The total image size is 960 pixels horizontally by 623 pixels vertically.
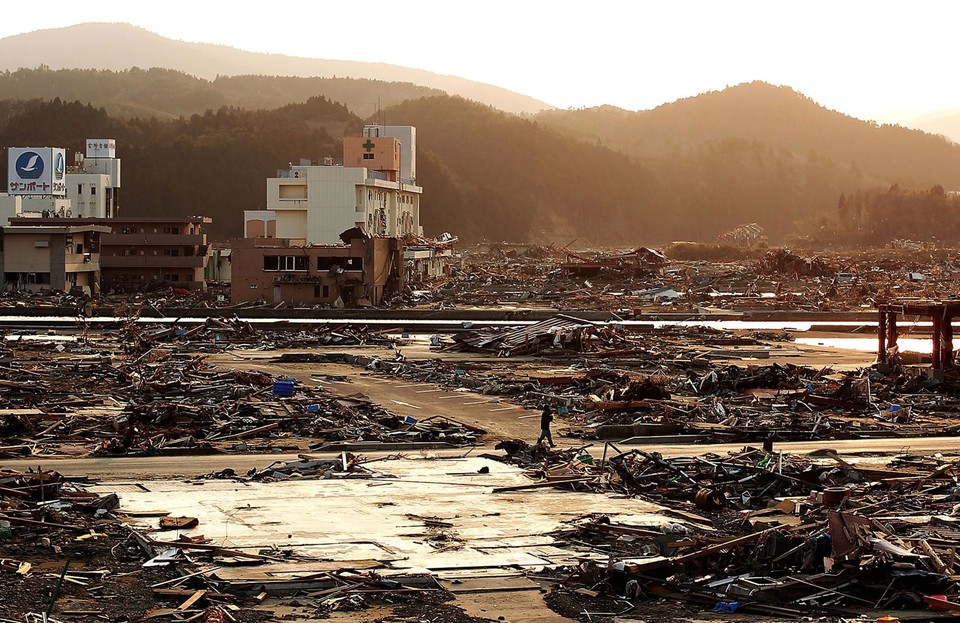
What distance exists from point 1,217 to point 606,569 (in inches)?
3492

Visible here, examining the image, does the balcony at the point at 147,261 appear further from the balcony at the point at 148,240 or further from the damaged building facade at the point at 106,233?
the balcony at the point at 148,240

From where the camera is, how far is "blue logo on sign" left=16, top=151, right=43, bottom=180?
95.7m

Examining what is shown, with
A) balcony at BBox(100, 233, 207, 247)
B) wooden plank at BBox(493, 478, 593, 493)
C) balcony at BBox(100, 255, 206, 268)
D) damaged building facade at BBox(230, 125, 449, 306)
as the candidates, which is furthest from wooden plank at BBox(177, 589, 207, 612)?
balcony at BBox(100, 255, 206, 268)

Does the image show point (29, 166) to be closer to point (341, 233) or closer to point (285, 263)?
point (341, 233)

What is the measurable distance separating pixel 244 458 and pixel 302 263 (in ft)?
158

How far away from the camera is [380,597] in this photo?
13.7m

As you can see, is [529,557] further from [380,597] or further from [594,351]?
[594,351]

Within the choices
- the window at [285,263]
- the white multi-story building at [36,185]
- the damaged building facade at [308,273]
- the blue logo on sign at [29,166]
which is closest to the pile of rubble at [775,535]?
the damaged building facade at [308,273]

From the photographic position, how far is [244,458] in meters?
23.6

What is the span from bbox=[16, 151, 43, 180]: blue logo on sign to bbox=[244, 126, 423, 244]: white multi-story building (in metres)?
16.7

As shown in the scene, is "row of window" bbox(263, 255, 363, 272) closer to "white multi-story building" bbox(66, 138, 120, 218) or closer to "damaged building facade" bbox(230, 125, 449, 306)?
"damaged building facade" bbox(230, 125, 449, 306)

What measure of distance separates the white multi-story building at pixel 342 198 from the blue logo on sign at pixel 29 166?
16.7m

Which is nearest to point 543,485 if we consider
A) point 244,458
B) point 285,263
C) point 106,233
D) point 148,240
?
point 244,458

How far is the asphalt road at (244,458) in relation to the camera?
2161 centimetres
